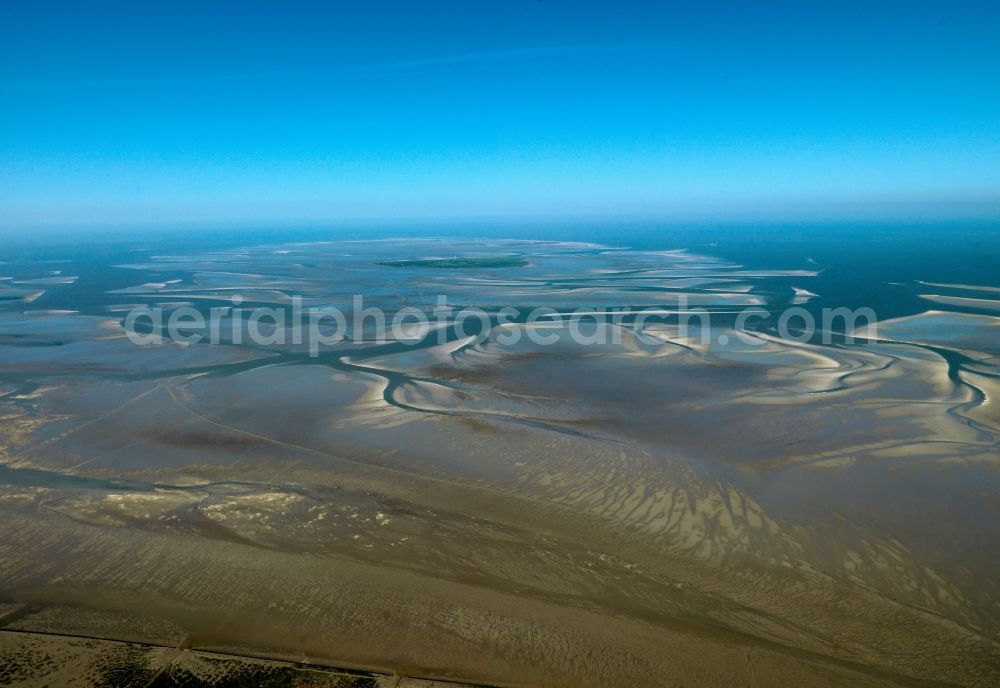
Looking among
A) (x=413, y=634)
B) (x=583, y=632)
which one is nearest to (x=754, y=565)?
(x=583, y=632)

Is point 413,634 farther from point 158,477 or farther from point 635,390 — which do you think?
point 635,390

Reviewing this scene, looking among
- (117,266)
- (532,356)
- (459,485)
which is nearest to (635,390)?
(532,356)

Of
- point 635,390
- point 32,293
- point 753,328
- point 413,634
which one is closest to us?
point 413,634

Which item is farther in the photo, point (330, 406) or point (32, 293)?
point (32, 293)

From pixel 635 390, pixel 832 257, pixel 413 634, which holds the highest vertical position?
pixel 832 257

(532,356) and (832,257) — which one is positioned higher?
(832,257)

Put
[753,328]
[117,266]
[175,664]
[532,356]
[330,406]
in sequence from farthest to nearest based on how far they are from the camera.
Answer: [117,266]
[753,328]
[532,356]
[330,406]
[175,664]
